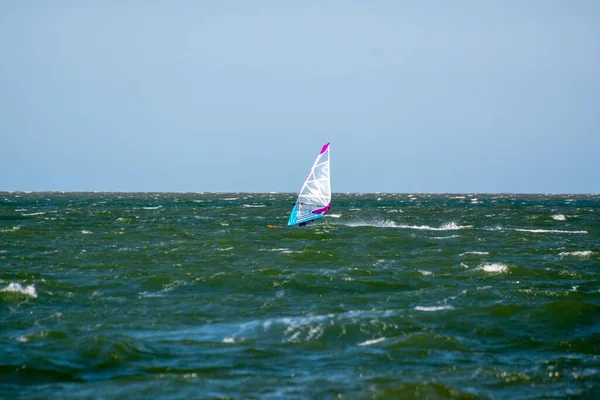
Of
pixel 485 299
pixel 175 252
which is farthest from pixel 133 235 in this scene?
pixel 485 299

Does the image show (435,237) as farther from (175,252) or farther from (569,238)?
(175,252)

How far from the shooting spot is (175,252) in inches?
1542

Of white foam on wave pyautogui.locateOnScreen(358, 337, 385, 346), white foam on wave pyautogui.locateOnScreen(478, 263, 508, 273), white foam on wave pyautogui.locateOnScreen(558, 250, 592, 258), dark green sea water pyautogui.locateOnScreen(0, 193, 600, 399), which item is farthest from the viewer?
white foam on wave pyautogui.locateOnScreen(558, 250, 592, 258)

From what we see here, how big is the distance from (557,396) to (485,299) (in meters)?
10.6

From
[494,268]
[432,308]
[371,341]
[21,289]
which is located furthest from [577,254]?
[21,289]

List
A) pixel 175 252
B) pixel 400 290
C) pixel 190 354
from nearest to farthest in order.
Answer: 1. pixel 190 354
2. pixel 400 290
3. pixel 175 252

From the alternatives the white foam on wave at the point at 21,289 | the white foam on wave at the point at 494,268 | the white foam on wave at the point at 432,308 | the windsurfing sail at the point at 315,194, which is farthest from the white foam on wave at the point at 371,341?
the windsurfing sail at the point at 315,194

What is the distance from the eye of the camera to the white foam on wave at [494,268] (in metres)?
30.9

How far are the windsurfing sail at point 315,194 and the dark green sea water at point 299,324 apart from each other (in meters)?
18.3

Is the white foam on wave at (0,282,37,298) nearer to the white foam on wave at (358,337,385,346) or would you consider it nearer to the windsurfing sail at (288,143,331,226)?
the white foam on wave at (358,337,385,346)

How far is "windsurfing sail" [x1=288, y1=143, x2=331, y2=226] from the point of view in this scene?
5662 cm

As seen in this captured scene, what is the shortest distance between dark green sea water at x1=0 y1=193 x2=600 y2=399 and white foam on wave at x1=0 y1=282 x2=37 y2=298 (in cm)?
6

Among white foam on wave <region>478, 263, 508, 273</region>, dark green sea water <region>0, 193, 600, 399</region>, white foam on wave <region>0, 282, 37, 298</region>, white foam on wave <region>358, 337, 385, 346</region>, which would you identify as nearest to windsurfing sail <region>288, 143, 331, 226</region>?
dark green sea water <region>0, 193, 600, 399</region>

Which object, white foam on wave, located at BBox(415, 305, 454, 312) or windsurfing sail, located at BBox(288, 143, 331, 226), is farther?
windsurfing sail, located at BBox(288, 143, 331, 226)
